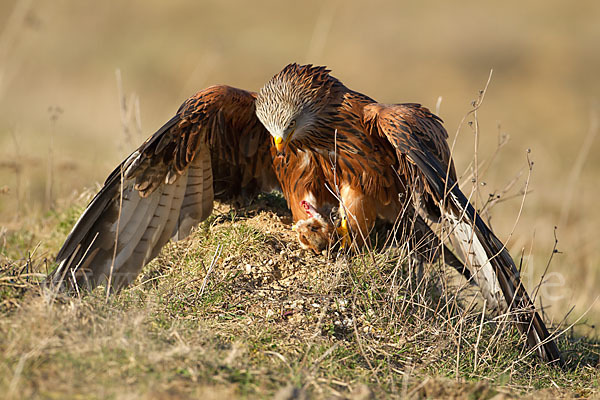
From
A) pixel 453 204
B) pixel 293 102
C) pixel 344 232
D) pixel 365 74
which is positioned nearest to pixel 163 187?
pixel 293 102

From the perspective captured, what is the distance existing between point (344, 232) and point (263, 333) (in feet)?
4.28

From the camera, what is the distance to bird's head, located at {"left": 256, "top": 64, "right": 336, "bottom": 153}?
15.4ft

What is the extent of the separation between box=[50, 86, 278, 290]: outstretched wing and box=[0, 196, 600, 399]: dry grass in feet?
0.77

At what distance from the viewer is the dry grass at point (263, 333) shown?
10.2 feet

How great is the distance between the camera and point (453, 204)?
4523mm

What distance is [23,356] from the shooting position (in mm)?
2961

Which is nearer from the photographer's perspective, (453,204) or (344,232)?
(453,204)

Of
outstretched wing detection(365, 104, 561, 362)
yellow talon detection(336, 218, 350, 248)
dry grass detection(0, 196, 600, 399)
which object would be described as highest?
outstretched wing detection(365, 104, 561, 362)

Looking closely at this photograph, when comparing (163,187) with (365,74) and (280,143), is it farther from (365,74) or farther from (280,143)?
(365,74)

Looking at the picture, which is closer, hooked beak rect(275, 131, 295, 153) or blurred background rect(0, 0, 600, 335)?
hooked beak rect(275, 131, 295, 153)

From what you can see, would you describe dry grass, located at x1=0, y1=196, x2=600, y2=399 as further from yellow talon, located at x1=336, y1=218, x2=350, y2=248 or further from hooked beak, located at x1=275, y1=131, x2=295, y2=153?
hooked beak, located at x1=275, y1=131, x2=295, y2=153

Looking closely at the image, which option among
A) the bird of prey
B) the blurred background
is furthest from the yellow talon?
the blurred background

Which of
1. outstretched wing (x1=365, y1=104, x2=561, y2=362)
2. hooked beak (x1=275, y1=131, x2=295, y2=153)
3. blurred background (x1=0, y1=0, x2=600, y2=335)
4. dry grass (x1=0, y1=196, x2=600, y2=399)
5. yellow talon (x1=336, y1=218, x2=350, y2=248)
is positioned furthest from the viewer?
blurred background (x1=0, y1=0, x2=600, y2=335)

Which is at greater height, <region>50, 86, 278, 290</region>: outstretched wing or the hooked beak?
the hooked beak
